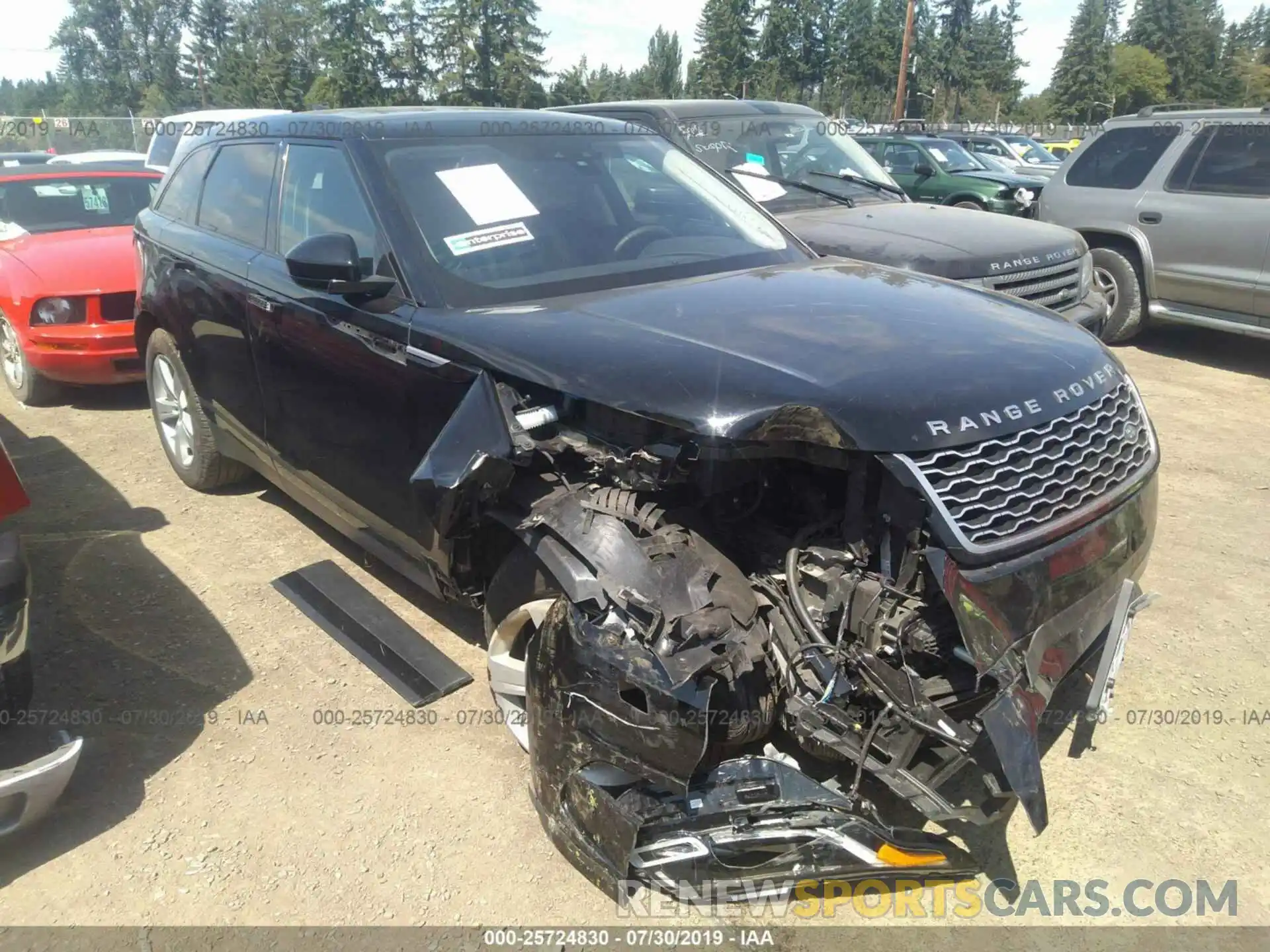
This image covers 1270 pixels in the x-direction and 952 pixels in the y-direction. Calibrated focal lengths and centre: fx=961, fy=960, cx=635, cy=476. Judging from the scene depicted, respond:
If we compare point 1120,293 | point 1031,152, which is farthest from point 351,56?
point 1120,293

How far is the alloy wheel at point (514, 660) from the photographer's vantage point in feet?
8.96

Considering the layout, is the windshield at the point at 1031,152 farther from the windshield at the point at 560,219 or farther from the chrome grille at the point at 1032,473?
the chrome grille at the point at 1032,473

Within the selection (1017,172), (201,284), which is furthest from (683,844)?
(1017,172)

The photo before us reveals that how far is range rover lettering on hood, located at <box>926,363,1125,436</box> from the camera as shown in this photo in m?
2.32

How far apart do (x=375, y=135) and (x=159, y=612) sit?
210 centimetres

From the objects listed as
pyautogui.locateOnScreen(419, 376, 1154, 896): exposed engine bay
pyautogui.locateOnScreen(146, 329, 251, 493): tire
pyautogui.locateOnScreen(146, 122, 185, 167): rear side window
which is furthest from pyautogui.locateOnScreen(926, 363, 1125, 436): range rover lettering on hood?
pyautogui.locateOnScreen(146, 122, 185, 167): rear side window

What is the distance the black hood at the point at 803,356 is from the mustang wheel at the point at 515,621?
1.77ft

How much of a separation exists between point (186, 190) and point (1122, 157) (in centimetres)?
751

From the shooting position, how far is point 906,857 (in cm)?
219

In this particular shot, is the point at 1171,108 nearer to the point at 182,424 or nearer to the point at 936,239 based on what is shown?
the point at 936,239

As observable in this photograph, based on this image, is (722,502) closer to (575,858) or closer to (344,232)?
(575,858)

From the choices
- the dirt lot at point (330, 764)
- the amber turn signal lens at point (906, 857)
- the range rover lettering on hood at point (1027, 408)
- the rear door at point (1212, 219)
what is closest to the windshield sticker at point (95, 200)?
the dirt lot at point (330, 764)

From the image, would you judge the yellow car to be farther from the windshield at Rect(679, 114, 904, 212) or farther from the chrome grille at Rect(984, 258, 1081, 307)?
the chrome grille at Rect(984, 258, 1081, 307)

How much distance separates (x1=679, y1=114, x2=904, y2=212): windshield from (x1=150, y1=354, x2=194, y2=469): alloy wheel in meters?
3.81
